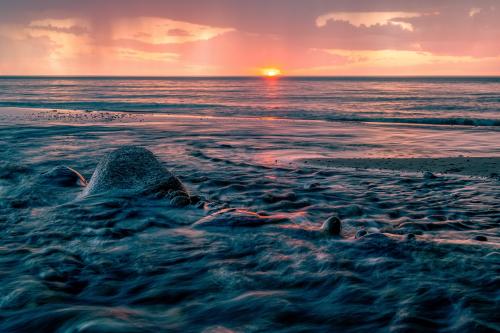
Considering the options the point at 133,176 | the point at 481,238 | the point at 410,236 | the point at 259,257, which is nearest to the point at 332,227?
the point at 410,236

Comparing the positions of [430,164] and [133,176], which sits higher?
[133,176]

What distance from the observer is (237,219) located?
6.54 meters

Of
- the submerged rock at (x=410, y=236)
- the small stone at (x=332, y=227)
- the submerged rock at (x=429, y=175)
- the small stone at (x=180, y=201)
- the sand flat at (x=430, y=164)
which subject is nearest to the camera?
the submerged rock at (x=410, y=236)

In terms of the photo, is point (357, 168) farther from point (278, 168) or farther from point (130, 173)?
point (130, 173)

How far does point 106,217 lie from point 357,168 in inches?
254

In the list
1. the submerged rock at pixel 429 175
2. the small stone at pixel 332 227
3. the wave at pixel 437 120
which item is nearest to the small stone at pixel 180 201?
the small stone at pixel 332 227

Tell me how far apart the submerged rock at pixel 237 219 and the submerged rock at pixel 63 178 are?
3.89m

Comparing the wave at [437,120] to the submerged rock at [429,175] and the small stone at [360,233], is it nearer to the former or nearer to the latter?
the submerged rock at [429,175]

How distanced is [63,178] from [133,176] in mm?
1666

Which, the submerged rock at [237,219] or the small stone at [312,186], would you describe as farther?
the small stone at [312,186]

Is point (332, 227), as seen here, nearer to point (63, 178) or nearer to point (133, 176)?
point (133, 176)

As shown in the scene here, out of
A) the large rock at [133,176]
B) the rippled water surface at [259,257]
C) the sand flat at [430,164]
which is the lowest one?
the rippled water surface at [259,257]

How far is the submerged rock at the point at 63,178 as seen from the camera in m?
9.14

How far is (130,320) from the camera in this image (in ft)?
12.3
